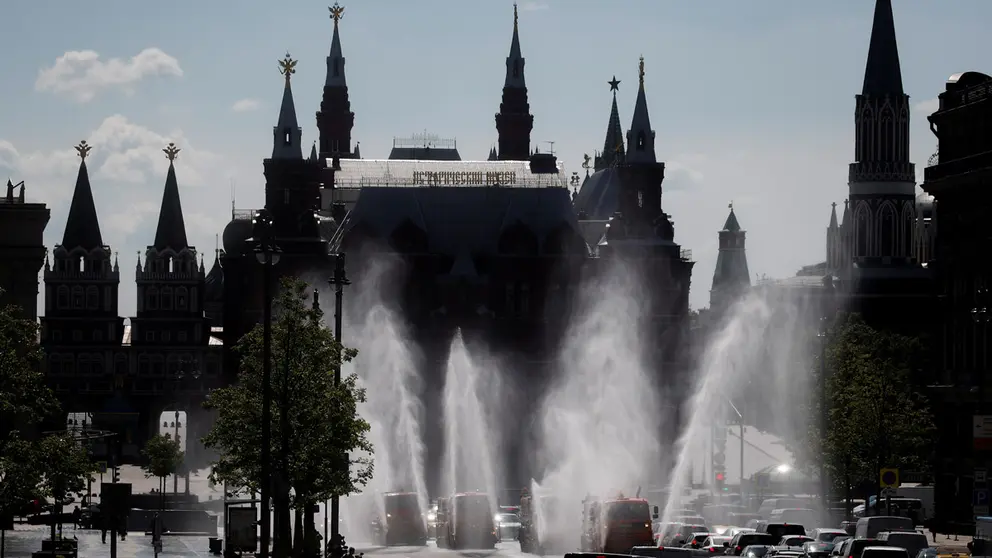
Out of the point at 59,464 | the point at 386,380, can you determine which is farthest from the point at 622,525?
the point at 386,380

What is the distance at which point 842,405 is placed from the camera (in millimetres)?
111000

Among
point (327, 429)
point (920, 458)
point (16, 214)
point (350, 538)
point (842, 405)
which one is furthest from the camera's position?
point (16, 214)

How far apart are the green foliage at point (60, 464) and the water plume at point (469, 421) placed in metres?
81.5

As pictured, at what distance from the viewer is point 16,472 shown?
69.9 metres

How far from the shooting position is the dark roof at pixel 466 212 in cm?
18075

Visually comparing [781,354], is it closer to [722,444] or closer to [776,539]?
[722,444]

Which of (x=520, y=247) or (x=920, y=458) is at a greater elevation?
(x=520, y=247)

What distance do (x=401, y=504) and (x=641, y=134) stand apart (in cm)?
9829

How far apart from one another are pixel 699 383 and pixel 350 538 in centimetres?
8542

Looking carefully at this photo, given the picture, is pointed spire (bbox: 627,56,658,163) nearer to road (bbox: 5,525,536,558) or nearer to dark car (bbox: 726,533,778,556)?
road (bbox: 5,525,536,558)

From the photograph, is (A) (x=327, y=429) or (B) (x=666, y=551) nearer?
(B) (x=666, y=551)

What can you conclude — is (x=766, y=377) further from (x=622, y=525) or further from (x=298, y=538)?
(x=298, y=538)

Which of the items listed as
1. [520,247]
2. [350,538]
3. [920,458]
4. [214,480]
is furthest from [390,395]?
[214,480]

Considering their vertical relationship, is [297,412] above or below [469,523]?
above
